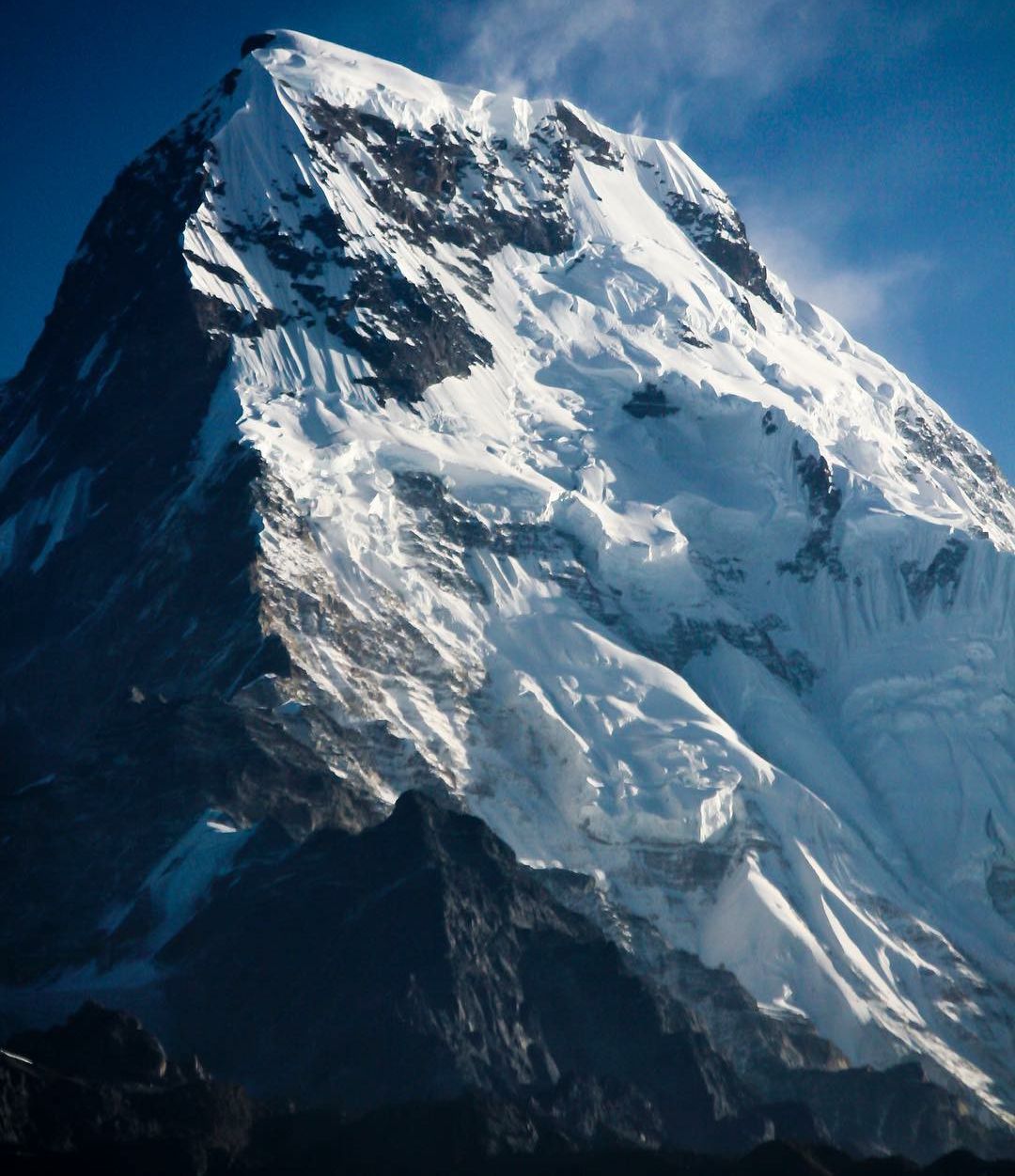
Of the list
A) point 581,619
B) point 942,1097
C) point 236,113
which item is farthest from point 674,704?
point 236,113

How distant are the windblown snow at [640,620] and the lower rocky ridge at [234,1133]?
39763 mm

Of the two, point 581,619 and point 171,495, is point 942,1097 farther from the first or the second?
point 171,495

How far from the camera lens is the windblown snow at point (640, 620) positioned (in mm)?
153375

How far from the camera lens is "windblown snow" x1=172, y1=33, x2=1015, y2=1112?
153 m

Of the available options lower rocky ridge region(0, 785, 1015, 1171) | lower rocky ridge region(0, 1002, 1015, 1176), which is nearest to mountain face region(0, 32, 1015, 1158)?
lower rocky ridge region(0, 785, 1015, 1171)

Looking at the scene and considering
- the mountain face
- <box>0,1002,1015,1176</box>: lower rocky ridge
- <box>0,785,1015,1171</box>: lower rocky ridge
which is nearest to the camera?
<box>0,1002,1015,1176</box>: lower rocky ridge

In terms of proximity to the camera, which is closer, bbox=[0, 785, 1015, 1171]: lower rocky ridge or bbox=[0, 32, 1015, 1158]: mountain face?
bbox=[0, 785, 1015, 1171]: lower rocky ridge

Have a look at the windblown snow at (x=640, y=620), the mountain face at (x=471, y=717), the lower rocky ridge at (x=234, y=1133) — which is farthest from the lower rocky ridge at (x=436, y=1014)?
the windblown snow at (x=640, y=620)

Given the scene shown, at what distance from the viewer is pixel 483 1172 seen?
104812 mm

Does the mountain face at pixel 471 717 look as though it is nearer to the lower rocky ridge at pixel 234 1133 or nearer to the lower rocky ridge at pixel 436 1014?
the lower rocky ridge at pixel 436 1014

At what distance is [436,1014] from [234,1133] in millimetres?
20031

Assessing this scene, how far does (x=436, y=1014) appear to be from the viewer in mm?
124250

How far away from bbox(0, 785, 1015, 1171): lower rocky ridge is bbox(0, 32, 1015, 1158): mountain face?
0.27 meters

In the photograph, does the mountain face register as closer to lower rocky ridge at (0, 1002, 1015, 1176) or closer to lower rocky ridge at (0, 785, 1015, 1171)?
lower rocky ridge at (0, 785, 1015, 1171)
